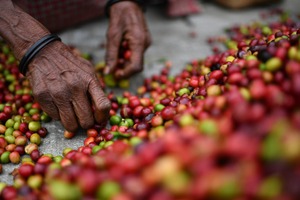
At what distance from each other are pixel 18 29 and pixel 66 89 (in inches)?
34.6

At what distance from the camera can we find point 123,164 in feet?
5.96

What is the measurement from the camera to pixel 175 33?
18.4 feet

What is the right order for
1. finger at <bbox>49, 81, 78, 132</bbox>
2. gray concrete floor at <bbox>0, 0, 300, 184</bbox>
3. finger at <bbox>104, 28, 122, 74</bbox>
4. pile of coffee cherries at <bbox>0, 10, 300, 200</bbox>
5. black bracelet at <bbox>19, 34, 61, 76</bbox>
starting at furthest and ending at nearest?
gray concrete floor at <bbox>0, 0, 300, 184</bbox>
finger at <bbox>104, 28, 122, 74</bbox>
black bracelet at <bbox>19, 34, 61, 76</bbox>
finger at <bbox>49, 81, 78, 132</bbox>
pile of coffee cherries at <bbox>0, 10, 300, 200</bbox>

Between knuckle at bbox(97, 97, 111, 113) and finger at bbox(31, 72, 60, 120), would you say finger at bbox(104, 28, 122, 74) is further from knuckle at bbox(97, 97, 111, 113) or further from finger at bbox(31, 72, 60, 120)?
finger at bbox(31, 72, 60, 120)

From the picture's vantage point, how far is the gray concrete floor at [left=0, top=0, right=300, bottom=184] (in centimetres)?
493

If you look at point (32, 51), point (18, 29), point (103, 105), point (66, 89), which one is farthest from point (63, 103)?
point (18, 29)

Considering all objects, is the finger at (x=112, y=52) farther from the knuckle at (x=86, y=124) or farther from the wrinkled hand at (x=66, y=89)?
the knuckle at (x=86, y=124)

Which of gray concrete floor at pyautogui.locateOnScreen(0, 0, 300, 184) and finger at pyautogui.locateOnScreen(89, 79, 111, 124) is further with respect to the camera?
gray concrete floor at pyautogui.locateOnScreen(0, 0, 300, 184)

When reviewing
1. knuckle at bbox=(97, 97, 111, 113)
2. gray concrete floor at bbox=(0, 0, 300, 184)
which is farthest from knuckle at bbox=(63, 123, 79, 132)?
gray concrete floor at bbox=(0, 0, 300, 184)

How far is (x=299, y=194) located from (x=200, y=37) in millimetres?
4170

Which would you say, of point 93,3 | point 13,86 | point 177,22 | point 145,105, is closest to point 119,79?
point 145,105

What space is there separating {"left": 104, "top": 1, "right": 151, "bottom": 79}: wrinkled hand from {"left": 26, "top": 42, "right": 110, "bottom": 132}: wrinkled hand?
2.38ft

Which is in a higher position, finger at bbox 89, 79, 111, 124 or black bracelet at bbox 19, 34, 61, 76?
black bracelet at bbox 19, 34, 61, 76

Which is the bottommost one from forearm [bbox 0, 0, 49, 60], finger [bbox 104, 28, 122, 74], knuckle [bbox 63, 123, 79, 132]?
knuckle [bbox 63, 123, 79, 132]
